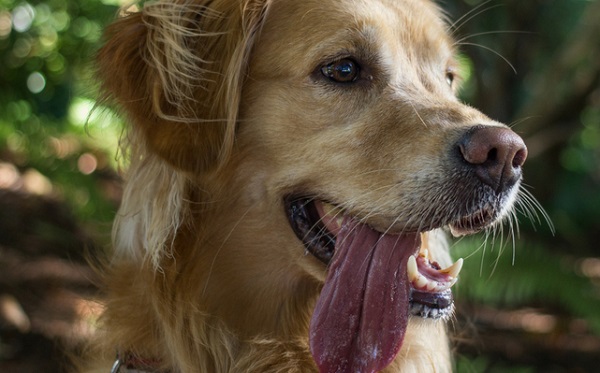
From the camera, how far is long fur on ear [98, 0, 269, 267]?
2.62 metres

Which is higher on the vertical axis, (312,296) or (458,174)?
(458,174)

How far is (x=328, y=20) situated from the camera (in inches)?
109

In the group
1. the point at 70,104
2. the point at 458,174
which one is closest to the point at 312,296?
the point at 458,174

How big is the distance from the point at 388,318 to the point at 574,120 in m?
3.70

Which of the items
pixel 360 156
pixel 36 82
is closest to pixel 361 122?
pixel 360 156

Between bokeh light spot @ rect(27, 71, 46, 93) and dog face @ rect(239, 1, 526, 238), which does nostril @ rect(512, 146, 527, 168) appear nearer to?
dog face @ rect(239, 1, 526, 238)

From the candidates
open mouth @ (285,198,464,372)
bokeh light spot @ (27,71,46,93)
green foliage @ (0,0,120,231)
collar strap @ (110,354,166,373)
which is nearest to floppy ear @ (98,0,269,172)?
open mouth @ (285,198,464,372)

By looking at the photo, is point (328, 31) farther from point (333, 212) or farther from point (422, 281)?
point (422, 281)

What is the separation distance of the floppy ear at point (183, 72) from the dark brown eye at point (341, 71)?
297mm

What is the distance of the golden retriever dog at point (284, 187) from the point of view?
2.56 metres

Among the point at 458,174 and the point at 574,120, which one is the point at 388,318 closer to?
the point at 458,174

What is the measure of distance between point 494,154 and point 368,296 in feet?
1.99

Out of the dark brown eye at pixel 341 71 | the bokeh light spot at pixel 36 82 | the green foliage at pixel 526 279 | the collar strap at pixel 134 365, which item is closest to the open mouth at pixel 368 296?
the dark brown eye at pixel 341 71

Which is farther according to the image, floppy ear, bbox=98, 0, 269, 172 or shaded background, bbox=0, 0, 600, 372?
shaded background, bbox=0, 0, 600, 372
